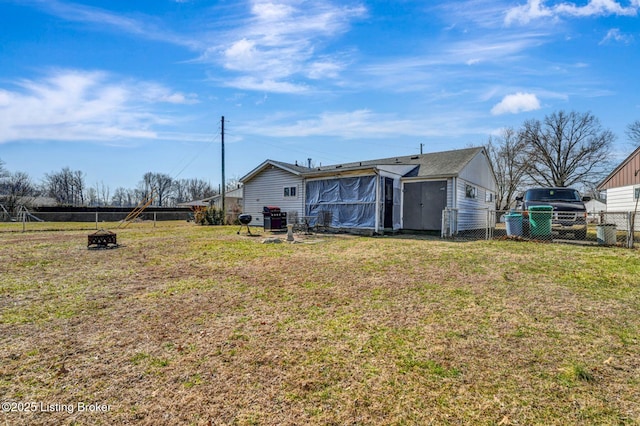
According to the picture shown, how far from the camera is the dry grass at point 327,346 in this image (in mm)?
1989

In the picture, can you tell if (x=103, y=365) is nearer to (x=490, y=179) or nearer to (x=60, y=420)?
(x=60, y=420)

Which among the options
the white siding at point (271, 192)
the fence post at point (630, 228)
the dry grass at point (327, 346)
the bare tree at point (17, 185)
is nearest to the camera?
the dry grass at point (327, 346)

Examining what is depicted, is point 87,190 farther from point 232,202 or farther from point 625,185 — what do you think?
point 625,185

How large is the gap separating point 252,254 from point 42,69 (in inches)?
385

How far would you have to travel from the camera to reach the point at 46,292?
464cm

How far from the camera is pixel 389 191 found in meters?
13.2

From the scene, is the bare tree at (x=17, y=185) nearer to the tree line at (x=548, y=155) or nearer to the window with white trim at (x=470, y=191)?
the tree line at (x=548, y=155)

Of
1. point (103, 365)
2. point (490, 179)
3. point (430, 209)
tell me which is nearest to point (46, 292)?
point (103, 365)

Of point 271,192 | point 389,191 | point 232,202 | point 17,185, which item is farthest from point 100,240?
point 17,185

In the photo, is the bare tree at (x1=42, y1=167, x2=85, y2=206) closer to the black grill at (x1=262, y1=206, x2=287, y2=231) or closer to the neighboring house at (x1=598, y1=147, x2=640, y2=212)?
the black grill at (x1=262, y1=206, x2=287, y2=231)

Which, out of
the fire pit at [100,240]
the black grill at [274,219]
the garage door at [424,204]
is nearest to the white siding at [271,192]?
the black grill at [274,219]

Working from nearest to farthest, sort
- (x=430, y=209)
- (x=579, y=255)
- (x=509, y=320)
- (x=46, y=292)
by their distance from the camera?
(x=509, y=320)
(x=46, y=292)
(x=579, y=255)
(x=430, y=209)

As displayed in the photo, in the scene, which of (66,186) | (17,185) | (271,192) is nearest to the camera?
(271,192)

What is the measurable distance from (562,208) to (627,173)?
848cm
